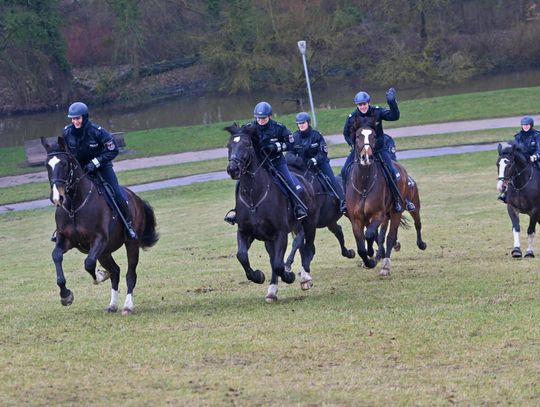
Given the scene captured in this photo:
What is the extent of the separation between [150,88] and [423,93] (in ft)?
67.1

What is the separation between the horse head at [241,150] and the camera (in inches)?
575

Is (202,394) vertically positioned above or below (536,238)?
above

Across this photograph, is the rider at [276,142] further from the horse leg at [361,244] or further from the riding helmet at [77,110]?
the riding helmet at [77,110]

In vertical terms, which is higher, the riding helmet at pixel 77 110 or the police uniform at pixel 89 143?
the riding helmet at pixel 77 110

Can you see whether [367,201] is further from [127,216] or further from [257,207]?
[127,216]

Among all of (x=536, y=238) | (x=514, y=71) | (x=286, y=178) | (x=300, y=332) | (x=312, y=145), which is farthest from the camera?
(x=514, y=71)

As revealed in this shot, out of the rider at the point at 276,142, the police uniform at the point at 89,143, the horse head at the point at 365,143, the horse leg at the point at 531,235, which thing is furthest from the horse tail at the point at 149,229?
the horse leg at the point at 531,235

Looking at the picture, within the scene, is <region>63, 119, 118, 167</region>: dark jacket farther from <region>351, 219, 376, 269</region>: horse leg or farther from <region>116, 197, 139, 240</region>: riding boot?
<region>351, 219, 376, 269</region>: horse leg

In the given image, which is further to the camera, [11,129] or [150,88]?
[150,88]

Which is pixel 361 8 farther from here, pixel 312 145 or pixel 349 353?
pixel 349 353

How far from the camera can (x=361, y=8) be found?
235ft

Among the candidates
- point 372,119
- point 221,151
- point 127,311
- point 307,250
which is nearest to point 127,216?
point 127,311

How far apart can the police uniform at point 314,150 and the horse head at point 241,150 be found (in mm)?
3433

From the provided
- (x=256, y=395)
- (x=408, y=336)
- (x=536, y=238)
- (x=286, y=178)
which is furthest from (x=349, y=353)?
(x=536, y=238)
